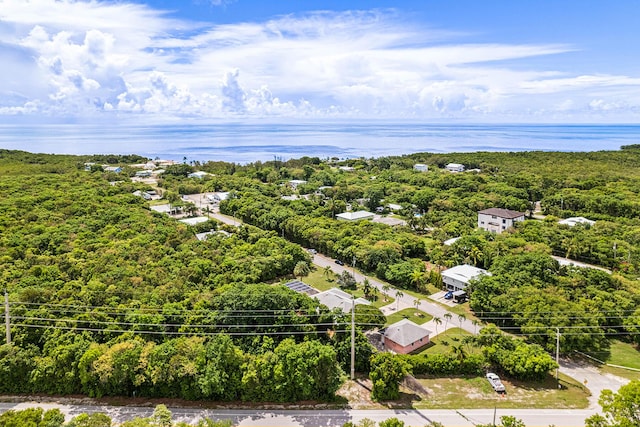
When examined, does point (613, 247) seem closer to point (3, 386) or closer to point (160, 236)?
point (160, 236)

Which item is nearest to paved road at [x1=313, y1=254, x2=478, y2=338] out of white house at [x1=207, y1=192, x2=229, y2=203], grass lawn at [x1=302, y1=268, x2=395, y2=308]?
grass lawn at [x1=302, y1=268, x2=395, y2=308]

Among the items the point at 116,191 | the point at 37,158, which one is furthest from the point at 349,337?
the point at 37,158

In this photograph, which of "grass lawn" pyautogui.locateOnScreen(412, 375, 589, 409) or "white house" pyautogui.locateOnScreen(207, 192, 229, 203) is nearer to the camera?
"grass lawn" pyautogui.locateOnScreen(412, 375, 589, 409)

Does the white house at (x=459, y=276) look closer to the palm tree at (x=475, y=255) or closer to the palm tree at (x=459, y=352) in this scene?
the palm tree at (x=475, y=255)

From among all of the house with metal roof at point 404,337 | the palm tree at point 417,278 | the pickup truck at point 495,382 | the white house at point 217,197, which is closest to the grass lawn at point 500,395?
the pickup truck at point 495,382

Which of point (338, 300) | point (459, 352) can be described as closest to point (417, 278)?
point (338, 300)

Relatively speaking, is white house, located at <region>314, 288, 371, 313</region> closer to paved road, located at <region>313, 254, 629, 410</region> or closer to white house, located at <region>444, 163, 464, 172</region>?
paved road, located at <region>313, 254, 629, 410</region>
